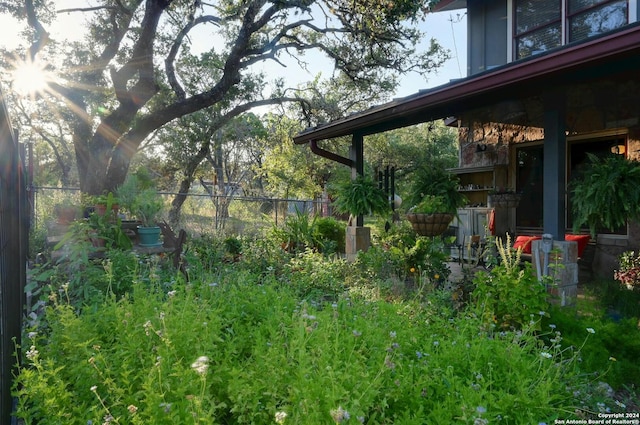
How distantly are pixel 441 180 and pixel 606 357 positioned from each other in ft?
9.39

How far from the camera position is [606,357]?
277cm

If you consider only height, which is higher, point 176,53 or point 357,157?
point 176,53

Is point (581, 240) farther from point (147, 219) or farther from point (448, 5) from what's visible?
point (147, 219)

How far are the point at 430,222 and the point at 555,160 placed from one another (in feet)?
5.13

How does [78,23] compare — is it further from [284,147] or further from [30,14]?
[284,147]

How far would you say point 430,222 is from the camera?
16.5ft

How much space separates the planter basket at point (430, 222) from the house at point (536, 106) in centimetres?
107

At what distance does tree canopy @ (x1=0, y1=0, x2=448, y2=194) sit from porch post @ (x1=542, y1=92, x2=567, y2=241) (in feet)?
20.2

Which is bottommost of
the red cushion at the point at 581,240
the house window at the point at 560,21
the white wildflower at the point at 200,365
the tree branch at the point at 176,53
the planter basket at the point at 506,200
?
the white wildflower at the point at 200,365

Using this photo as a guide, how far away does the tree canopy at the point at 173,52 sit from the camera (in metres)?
9.74

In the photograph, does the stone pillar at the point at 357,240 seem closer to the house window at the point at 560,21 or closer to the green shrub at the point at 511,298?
the green shrub at the point at 511,298

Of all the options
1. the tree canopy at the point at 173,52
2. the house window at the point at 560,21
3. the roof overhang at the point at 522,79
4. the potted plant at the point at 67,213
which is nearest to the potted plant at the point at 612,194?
the roof overhang at the point at 522,79

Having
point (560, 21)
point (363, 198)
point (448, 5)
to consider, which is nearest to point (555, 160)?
point (363, 198)

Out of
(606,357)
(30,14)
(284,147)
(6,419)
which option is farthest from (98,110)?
(606,357)
